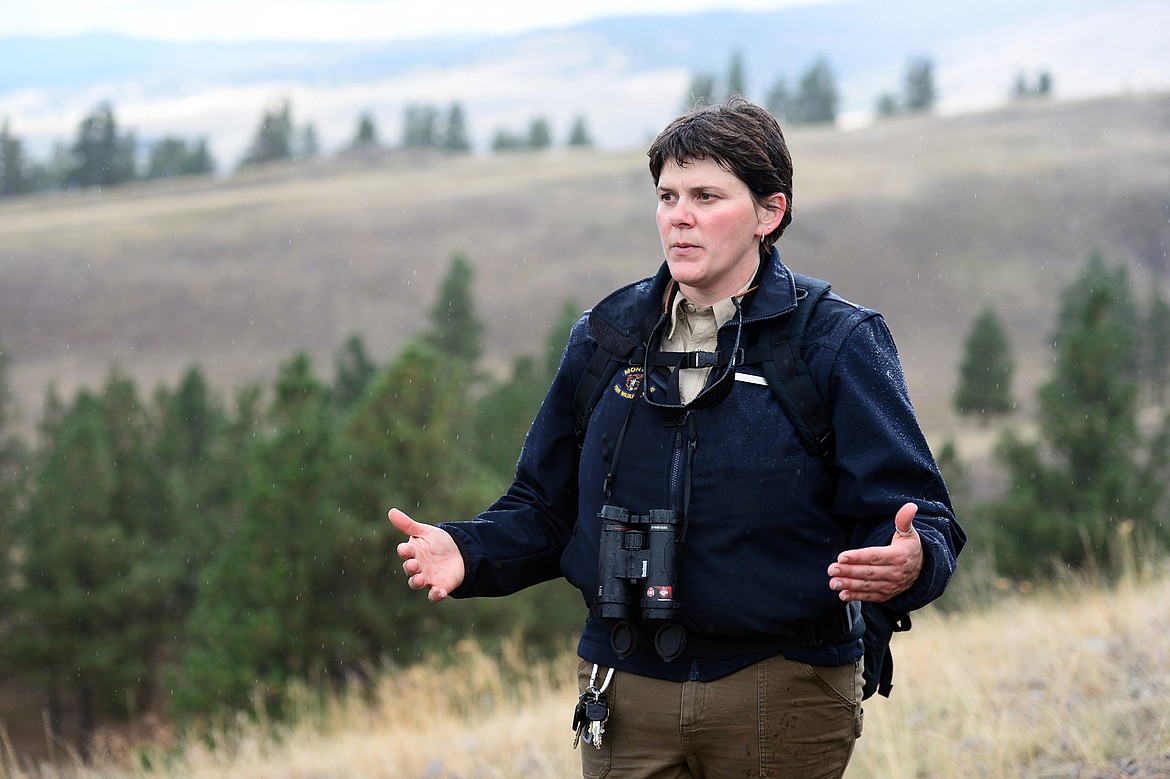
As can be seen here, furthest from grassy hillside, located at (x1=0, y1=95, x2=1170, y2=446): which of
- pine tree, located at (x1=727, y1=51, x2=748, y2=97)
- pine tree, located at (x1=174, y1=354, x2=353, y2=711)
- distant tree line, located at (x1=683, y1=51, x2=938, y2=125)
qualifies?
pine tree, located at (x1=174, y1=354, x2=353, y2=711)

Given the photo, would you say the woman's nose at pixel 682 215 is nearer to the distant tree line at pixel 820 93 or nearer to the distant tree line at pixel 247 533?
the distant tree line at pixel 247 533

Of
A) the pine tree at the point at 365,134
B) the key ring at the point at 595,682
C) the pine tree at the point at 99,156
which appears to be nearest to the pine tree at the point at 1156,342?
the key ring at the point at 595,682

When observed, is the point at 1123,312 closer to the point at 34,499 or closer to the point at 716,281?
the point at 34,499

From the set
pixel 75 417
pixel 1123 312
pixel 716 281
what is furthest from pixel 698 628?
pixel 1123 312

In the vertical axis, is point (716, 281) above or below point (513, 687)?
above

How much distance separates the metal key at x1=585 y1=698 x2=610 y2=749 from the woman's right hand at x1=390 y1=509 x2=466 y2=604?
0.42 m

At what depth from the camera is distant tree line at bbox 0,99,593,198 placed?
9250 centimetres

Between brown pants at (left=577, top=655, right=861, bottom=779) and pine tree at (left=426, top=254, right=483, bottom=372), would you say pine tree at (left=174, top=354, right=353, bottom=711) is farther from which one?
pine tree at (left=426, top=254, right=483, bottom=372)

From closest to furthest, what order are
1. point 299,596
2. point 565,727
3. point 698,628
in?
point 698,628 < point 565,727 < point 299,596

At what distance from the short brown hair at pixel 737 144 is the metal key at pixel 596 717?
1165 millimetres

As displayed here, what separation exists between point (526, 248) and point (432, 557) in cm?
6806

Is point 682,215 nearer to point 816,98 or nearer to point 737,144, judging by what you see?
point 737,144

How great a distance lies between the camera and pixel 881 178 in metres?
76.2

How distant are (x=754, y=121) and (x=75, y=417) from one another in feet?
78.1
